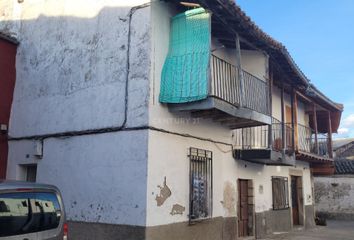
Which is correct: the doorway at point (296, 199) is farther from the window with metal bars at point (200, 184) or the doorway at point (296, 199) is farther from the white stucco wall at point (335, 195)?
the white stucco wall at point (335, 195)

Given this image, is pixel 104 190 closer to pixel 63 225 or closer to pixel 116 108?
pixel 116 108

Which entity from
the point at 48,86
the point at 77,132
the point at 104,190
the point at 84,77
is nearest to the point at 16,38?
the point at 48,86

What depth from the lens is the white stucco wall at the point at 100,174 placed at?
8305 mm

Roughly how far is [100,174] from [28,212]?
13.2 feet

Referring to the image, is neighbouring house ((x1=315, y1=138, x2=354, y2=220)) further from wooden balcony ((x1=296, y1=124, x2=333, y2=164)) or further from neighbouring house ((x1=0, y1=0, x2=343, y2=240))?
neighbouring house ((x1=0, y1=0, x2=343, y2=240))

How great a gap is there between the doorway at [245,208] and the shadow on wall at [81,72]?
16.0ft

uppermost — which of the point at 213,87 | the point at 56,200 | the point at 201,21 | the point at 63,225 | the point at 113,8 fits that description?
the point at 113,8

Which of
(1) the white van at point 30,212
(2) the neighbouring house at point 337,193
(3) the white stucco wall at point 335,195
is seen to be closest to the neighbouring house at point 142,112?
(1) the white van at point 30,212

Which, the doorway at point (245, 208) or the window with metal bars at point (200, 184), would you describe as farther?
the doorway at point (245, 208)

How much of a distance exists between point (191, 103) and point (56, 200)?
403 centimetres

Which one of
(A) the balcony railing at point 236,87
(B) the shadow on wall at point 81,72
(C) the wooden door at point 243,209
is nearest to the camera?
(B) the shadow on wall at point 81,72

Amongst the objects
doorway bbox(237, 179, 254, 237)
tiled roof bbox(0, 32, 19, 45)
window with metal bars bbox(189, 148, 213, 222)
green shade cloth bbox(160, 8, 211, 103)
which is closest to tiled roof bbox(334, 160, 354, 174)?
doorway bbox(237, 179, 254, 237)

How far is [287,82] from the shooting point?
1367cm

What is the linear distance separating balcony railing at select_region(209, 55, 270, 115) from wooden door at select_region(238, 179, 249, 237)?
2.65 m
